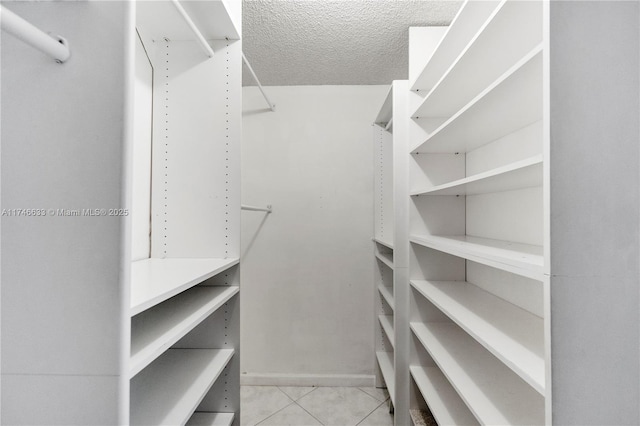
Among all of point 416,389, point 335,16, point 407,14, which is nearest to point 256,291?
point 416,389

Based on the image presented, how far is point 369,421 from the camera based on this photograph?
204cm

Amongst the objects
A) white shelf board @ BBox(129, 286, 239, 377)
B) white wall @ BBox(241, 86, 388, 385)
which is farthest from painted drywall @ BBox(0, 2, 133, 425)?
white wall @ BBox(241, 86, 388, 385)

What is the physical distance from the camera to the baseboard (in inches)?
97.0

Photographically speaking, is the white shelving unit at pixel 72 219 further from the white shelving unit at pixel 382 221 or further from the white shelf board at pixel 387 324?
the white shelving unit at pixel 382 221

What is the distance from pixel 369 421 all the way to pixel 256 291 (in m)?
1.19

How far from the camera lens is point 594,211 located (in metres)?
0.67

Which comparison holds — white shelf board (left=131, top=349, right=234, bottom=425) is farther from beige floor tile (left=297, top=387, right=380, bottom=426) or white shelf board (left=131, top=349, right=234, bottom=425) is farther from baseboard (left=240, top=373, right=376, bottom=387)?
baseboard (left=240, top=373, right=376, bottom=387)

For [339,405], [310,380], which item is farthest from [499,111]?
[310,380]

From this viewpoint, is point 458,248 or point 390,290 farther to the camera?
point 390,290

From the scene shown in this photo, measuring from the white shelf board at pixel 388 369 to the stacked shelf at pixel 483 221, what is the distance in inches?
6.4

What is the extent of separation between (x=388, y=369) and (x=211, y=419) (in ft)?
4.02

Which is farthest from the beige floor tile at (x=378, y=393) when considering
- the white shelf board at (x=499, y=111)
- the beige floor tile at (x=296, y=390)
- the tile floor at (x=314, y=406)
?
the white shelf board at (x=499, y=111)

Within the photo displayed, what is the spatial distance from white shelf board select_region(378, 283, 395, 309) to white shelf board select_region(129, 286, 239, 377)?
3.37 ft

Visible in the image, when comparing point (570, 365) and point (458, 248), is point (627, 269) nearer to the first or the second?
point (570, 365)
